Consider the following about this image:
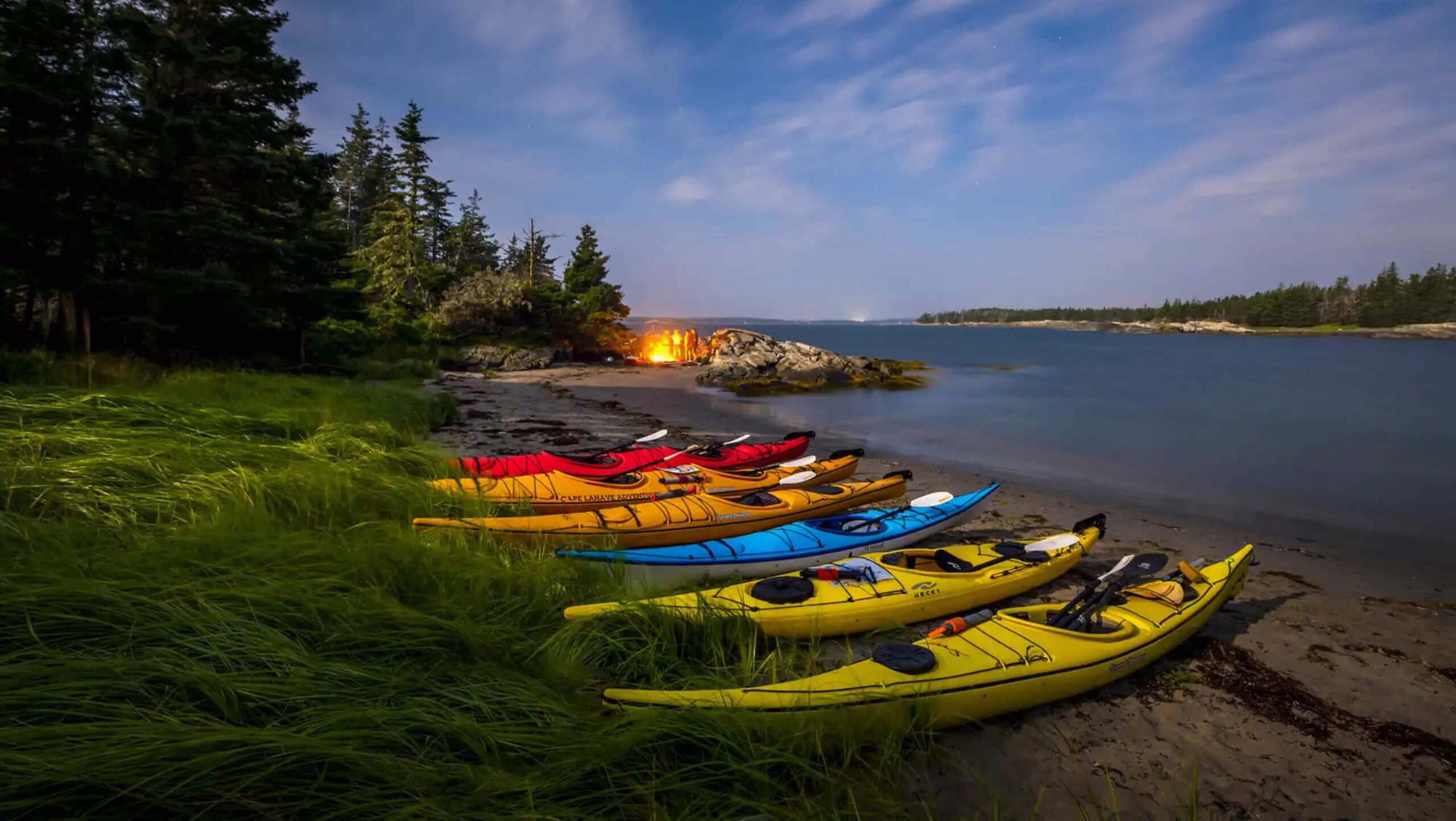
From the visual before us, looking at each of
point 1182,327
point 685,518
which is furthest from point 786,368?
point 1182,327

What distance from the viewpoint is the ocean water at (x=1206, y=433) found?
29.0 ft

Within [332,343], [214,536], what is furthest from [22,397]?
[332,343]

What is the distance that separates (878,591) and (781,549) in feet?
3.27

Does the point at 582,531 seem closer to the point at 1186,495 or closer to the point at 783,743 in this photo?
the point at 783,743

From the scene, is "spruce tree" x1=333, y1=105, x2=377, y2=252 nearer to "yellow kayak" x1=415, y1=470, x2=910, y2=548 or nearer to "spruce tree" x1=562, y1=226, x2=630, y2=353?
"spruce tree" x1=562, y1=226, x2=630, y2=353

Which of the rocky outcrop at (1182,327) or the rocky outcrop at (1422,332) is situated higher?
the rocky outcrop at (1182,327)

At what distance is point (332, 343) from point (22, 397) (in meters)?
13.3

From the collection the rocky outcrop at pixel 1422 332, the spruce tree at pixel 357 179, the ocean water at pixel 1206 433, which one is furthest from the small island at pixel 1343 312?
the spruce tree at pixel 357 179

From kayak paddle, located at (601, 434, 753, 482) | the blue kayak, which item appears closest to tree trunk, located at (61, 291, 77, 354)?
kayak paddle, located at (601, 434, 753, 482)

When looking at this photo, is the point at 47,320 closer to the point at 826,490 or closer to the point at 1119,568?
the point at 826,490

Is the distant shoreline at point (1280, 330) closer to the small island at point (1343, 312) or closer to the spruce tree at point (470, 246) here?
the small island at point (1343, 312)

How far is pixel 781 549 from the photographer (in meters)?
4.87

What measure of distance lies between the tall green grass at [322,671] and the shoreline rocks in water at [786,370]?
17.6 meters

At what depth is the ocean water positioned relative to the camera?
29.0 ft
